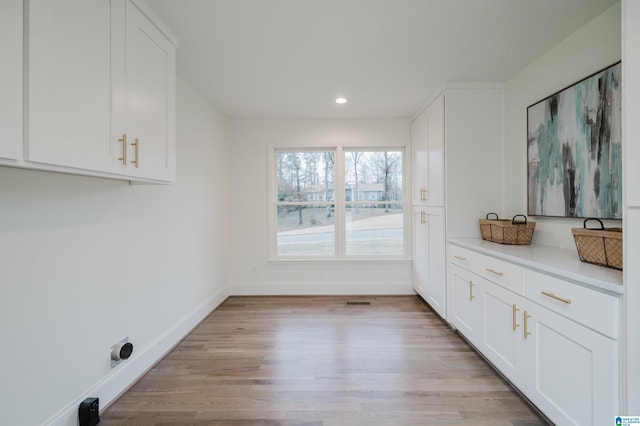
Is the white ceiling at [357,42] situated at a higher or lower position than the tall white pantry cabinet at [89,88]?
higher

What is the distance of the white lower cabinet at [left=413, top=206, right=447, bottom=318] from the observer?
305 cm

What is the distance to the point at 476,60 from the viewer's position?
2.46 metres

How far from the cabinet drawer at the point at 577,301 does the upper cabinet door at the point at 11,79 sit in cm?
242

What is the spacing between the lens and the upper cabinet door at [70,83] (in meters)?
1.06

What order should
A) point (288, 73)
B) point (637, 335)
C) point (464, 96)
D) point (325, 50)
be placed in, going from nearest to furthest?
point (637, 335), point (325, 50), point (288, 73), point (464, 96)

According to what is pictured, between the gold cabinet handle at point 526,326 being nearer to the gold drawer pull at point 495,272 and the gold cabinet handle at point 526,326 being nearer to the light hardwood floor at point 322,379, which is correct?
the gold drawer pull at point 495,272

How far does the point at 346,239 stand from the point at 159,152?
277 centimetres

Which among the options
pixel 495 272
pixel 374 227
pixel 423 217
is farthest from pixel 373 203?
pixel 495 272

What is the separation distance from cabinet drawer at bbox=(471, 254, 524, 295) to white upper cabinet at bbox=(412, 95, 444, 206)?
856 mm

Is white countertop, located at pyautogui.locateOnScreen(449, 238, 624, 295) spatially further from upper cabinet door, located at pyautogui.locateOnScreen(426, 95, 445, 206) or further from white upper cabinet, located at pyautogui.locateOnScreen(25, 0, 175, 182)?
white upper cabinet, located at pyautogui.locateOnScreen(25, 0, 175, 182)

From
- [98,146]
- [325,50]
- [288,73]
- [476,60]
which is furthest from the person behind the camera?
[288,73]

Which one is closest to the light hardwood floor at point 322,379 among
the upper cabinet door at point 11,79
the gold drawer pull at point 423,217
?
the gold drawer pull at point 423,217

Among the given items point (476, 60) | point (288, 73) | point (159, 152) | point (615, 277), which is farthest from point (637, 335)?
point (288, 73)

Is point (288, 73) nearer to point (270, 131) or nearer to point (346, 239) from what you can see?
point (270, 131)
